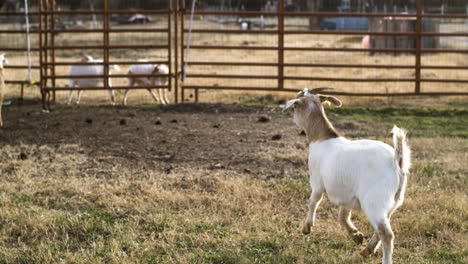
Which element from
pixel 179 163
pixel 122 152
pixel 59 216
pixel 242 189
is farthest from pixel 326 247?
pixel 122 152

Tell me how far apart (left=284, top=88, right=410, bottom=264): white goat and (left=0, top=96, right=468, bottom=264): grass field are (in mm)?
399

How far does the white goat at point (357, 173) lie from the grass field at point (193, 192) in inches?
15.7

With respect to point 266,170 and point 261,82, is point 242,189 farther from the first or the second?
point 261,82

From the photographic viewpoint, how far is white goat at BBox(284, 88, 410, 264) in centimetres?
484

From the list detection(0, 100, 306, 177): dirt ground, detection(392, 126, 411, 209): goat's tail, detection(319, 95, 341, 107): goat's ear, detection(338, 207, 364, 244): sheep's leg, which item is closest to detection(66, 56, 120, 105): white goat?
detection(0, 100, 306, 177): dirt ground

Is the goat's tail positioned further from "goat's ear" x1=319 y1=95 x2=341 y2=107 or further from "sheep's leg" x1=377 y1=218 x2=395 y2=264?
"goat's ear" x1=319 y1=95 x2=341 y2=107

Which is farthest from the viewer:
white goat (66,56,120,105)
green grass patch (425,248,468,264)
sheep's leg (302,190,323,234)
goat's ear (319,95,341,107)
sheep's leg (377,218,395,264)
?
white goat (66,56,120,105)

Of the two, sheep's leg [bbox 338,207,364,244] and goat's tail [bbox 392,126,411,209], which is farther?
sheep's leg [bbox 338,207,364,244]

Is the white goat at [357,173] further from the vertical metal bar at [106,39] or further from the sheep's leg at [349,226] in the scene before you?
the vertical metal bar at [106,39]

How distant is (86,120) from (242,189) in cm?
471

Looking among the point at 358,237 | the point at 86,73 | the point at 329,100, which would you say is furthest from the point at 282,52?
the point at 358,237

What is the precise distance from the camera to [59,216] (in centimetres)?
627

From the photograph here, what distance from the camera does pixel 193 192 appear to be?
7.13 m

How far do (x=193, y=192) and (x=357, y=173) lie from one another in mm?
2397
